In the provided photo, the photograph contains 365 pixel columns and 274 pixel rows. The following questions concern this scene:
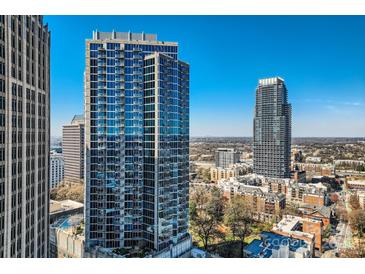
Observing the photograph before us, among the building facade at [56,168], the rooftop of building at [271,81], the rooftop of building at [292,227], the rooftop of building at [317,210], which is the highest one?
the rooftop of building at [271,81]

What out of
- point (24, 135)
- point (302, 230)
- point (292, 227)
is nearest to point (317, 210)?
point (302, 230)

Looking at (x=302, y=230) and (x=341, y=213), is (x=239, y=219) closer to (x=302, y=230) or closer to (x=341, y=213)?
(x=302, y=230)

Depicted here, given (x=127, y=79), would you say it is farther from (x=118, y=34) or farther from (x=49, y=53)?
(x=49, y=53)

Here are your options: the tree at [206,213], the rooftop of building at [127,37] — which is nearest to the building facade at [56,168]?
the tree at [206,213]

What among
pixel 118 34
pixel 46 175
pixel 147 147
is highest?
pixel 118 34

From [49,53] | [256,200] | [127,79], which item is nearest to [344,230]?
[256,200]

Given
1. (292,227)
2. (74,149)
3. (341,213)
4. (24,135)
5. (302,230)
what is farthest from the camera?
(74,149)

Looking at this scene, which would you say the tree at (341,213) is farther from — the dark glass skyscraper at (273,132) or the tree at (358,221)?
the dark glass skyscraper at (273,132)
